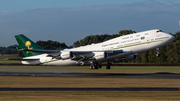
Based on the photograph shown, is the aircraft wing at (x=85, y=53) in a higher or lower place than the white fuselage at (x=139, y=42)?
lower

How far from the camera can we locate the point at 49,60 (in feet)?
185

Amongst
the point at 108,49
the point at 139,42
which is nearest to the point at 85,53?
the point at 108,49

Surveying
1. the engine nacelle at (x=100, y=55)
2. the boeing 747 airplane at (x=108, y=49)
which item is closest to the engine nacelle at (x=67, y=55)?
the boeing 747 airplane at (x=108, y=49)

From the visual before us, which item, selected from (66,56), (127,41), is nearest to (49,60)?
(66,56)

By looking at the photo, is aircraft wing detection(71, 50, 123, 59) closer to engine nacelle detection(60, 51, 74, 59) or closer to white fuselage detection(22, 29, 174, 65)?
engine nacelle detection(60, 51, 74, 59)

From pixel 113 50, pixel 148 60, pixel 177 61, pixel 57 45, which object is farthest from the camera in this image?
pixel 57 45

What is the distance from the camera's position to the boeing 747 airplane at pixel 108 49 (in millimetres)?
44744

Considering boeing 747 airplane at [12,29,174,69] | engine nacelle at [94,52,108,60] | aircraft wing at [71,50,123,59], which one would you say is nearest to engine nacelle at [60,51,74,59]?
boeing 747 airplane at [12,29,174,69]

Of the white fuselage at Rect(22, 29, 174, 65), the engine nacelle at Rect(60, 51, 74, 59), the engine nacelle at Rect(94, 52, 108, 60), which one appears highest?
the white fuselage at Rect(22, 29, 174, 65)

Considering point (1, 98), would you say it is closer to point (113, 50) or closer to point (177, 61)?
point (113, 50)

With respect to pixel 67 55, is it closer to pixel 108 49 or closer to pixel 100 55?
pixel 100 55

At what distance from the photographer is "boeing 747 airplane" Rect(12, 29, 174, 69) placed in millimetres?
44744

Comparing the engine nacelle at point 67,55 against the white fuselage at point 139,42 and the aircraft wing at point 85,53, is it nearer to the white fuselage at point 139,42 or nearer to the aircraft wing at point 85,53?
the aircraft wing at point 85,53

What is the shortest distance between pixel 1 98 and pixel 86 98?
7.40m
